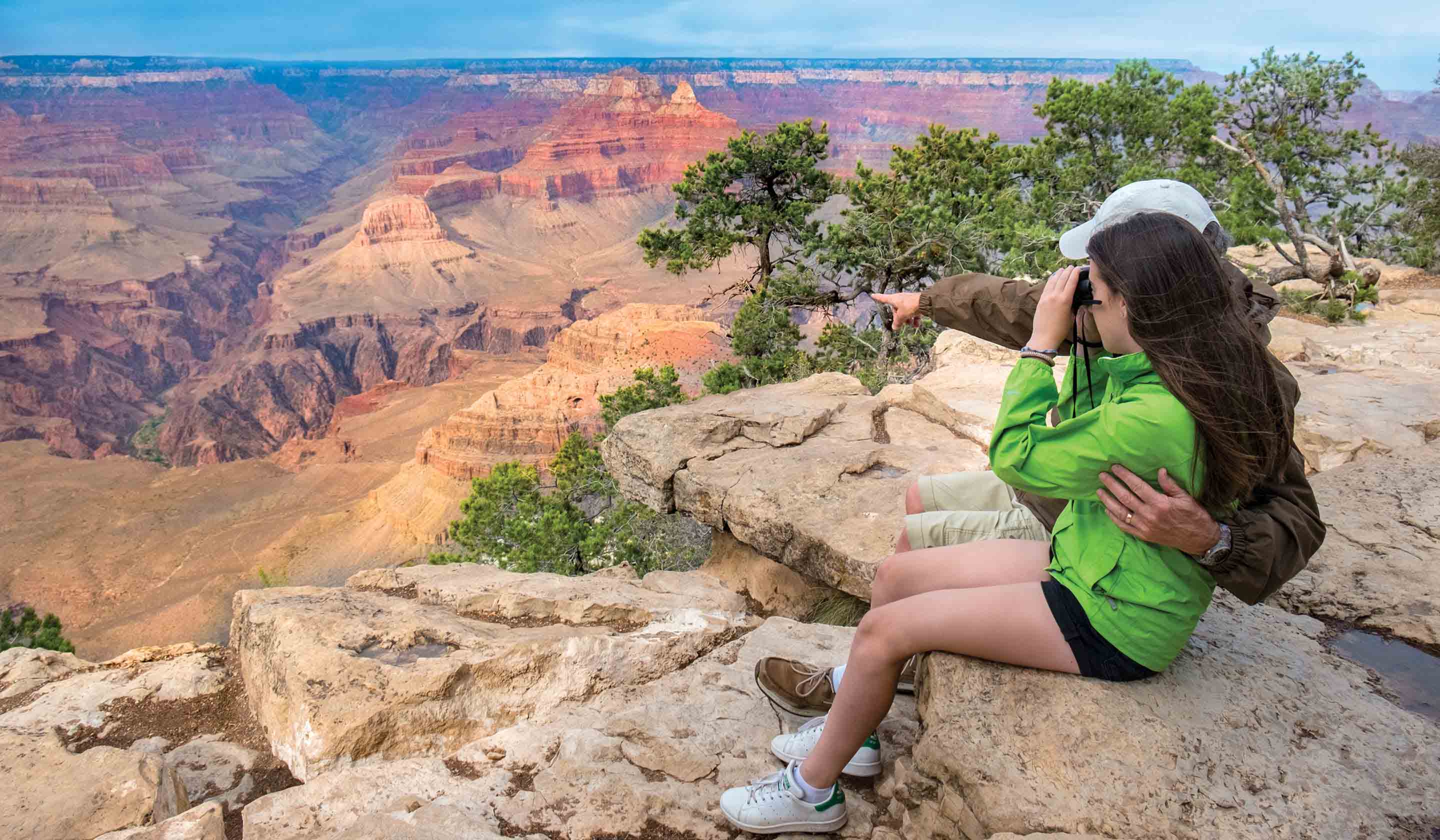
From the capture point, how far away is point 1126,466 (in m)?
2.12

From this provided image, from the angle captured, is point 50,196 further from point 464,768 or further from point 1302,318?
point 464,768

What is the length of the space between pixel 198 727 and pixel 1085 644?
12.3ft

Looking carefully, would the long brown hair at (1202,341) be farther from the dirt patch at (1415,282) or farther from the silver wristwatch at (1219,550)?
the dirt patch at (1415,282)

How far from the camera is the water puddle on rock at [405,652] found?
362 cm

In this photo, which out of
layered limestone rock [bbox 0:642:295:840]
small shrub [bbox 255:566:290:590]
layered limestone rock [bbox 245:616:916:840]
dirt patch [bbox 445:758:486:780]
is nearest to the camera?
layered limestone rock [bbox 245:616:916:840]

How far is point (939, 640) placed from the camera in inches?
94.5

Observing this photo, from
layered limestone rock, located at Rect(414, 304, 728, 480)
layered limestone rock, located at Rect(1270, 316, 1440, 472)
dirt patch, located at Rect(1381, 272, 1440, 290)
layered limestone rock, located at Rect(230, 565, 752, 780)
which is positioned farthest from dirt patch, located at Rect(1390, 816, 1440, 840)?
layered limestone rock, located at Rect(414, 304, 728, 480)

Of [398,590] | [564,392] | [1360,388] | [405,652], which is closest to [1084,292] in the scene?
[405,652]

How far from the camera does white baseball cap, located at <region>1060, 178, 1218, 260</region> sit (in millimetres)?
2422

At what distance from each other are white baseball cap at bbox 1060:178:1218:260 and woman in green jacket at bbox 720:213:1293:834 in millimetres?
218

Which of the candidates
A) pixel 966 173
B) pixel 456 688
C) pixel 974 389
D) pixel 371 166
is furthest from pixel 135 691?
pixel 371 166

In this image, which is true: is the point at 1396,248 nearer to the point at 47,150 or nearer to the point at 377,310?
the point at 377,310

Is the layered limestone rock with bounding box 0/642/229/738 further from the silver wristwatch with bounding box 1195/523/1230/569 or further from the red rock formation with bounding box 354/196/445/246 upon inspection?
the red rock formation with bounding box 354/196/445/246

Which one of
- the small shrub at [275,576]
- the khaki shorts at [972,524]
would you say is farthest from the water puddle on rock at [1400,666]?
the small shrub at [275,576]
